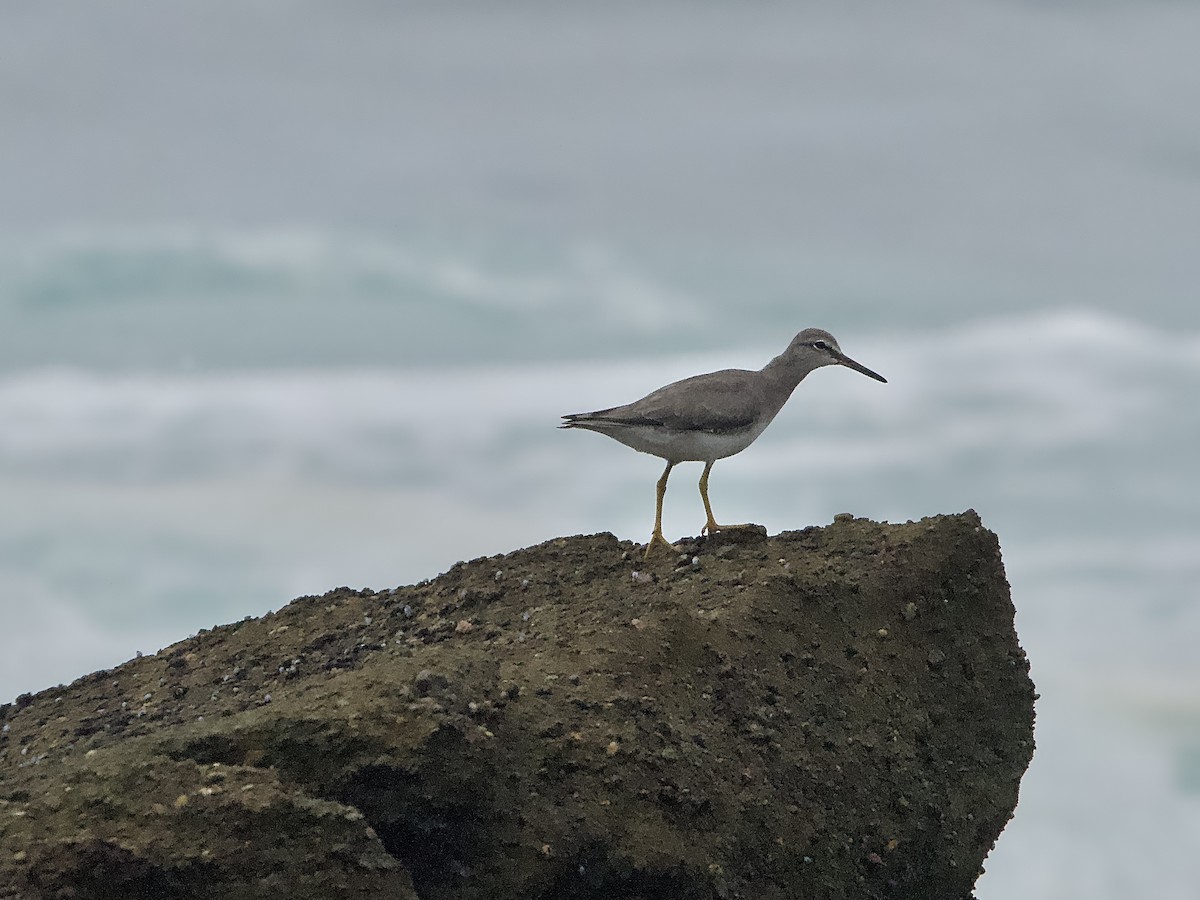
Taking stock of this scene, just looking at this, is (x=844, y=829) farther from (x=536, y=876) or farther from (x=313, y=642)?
(x=313, y=642)

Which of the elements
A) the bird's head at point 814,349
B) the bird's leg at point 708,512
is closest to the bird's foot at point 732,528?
the bird's leg at point 708,512

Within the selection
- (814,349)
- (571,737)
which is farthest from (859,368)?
(571,737)

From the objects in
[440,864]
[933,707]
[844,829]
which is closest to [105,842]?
[440,864]

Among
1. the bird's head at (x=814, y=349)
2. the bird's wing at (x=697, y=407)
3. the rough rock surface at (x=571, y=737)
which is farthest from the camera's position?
the bird's head at (x=814, y=349)

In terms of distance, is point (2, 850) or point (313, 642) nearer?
point (2, 850)

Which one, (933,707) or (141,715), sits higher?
(141,715)

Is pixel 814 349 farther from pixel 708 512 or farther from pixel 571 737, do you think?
pixel 571 737

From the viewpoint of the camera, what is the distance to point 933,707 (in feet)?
36.1

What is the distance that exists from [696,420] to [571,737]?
382cm

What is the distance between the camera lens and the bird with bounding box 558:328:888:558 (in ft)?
39.6

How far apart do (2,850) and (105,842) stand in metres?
0.59

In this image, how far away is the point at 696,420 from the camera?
1206 centimetres

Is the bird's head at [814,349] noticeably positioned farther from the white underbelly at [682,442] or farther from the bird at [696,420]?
the white underbelly at [682,442]

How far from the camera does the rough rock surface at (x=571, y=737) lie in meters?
7.81
